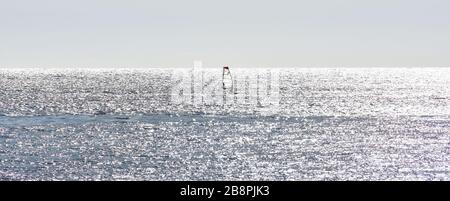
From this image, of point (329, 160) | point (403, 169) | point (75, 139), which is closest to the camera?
point (403, 169)

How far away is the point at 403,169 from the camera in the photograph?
252ft

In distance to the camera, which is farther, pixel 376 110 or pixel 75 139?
pixel 376 110

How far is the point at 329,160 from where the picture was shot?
83.4 meters

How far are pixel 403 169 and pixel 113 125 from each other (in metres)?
70.8
